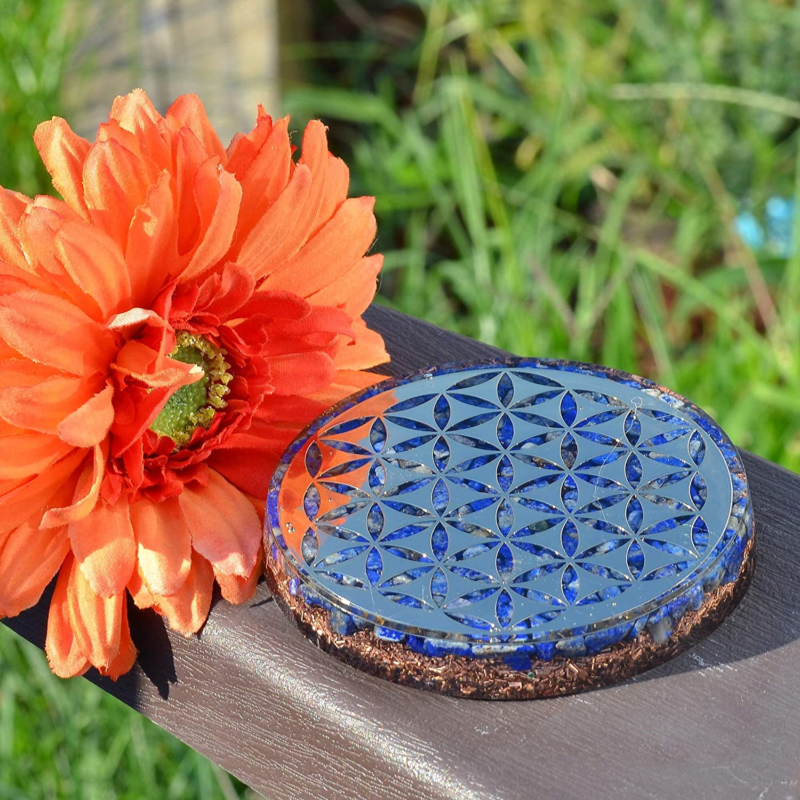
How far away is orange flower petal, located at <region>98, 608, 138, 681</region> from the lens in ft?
1.78

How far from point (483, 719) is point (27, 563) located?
217 millimetres

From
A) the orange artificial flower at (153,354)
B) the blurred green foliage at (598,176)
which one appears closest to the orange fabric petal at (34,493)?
the orange artificial flower at (153,354)

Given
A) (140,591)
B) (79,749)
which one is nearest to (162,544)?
(140,591)

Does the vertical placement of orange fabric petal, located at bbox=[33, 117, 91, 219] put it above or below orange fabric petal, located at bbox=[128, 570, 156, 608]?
above

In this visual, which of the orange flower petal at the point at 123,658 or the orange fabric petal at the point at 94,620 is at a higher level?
the orange fabric petal at the point at 94,620

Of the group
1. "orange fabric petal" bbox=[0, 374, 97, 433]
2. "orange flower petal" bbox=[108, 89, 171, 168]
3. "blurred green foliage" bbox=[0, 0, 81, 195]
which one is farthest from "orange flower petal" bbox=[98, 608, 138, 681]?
"blurred green foliage" bbox=[0, 0, 81, 195]

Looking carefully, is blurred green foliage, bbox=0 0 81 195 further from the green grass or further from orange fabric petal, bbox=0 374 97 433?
orange fabric petal, bbox=0 374 97 433

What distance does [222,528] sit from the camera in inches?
21.3

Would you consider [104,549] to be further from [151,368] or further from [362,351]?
[362,351]

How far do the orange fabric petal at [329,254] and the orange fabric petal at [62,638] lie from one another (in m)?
0.18

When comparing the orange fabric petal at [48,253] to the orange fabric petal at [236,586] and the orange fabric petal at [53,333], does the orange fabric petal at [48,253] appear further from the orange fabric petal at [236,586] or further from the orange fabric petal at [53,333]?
the orange fabric petal at [236,586]

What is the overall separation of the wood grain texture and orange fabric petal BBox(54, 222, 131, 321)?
Answer: 16 cm

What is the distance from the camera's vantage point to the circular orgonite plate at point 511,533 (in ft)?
1.57

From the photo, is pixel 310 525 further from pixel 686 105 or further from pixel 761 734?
pixel 686 105
